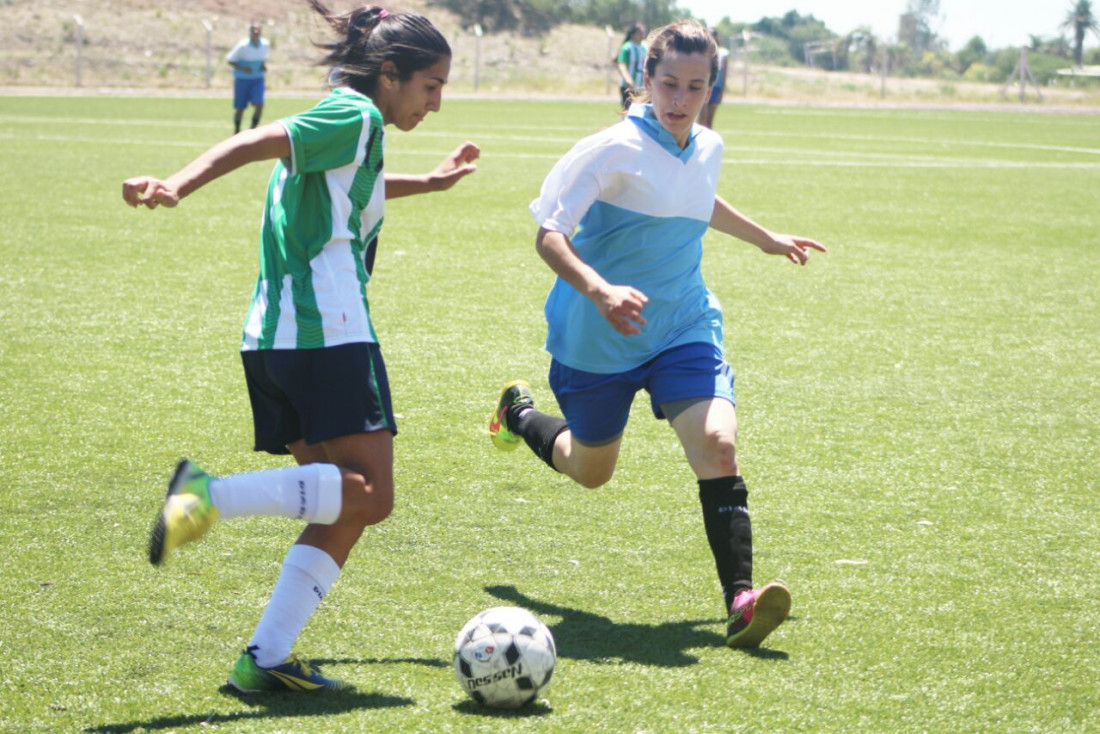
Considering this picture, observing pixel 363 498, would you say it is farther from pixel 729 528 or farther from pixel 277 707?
pixel 729 528

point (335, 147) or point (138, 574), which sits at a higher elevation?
point (335, 147)

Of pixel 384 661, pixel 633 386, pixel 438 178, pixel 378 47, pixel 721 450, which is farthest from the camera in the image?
pixel 633 386

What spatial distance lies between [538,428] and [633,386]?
0.81 meters

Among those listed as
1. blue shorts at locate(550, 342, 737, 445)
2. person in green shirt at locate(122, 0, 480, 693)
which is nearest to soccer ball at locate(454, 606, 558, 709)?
person in green shirt at locate(122, 0, 480, 693)

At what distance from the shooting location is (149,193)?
10.5 feet

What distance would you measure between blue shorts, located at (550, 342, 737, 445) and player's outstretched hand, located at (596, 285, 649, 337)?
53 cm

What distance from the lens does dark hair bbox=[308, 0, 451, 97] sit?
3.70 meters

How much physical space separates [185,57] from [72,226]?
46822mm

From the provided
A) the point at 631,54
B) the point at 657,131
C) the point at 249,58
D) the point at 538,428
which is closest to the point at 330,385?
the point at 657,131

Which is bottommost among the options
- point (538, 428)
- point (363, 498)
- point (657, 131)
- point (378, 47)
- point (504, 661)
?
point (504, 661)

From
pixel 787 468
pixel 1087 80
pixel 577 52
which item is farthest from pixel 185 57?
pixel 787 468

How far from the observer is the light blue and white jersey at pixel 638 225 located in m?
4.28

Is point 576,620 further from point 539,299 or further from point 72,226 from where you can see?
point 72,226

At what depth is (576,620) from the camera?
13.9ft
